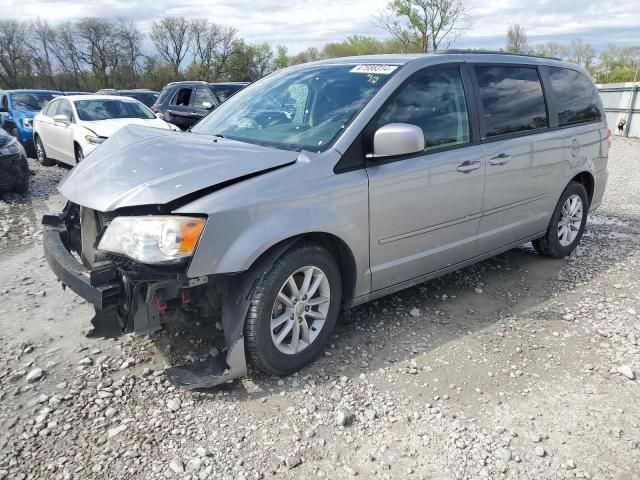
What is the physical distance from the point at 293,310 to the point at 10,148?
6903 mm

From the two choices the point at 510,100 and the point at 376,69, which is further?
the point at 510,100

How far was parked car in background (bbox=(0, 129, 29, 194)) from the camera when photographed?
771 cm

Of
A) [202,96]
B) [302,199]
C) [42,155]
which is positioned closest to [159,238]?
[302,199]

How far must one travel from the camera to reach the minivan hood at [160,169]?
264 centimetres

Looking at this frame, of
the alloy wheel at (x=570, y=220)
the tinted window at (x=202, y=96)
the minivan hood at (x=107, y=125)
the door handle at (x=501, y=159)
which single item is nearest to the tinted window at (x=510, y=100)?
the door handle at (x=501, y=159)

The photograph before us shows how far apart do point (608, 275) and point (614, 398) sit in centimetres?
218

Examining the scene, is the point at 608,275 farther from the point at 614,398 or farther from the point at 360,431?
the point at 360,431

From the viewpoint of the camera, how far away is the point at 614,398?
9.55ft

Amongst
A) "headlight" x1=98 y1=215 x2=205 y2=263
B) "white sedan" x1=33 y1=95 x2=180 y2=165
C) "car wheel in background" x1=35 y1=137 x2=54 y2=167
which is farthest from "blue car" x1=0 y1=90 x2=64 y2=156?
"headlight" x1=98 y1=215 x2=205 y2=263

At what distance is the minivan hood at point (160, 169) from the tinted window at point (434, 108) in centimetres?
88

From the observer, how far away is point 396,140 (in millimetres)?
3004

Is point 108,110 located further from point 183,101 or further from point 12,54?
point 12,54

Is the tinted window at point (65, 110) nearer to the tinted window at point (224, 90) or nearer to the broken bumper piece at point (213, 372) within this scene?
the tinted window at point (224, 90)

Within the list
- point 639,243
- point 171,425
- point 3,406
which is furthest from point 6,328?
point 639,243
